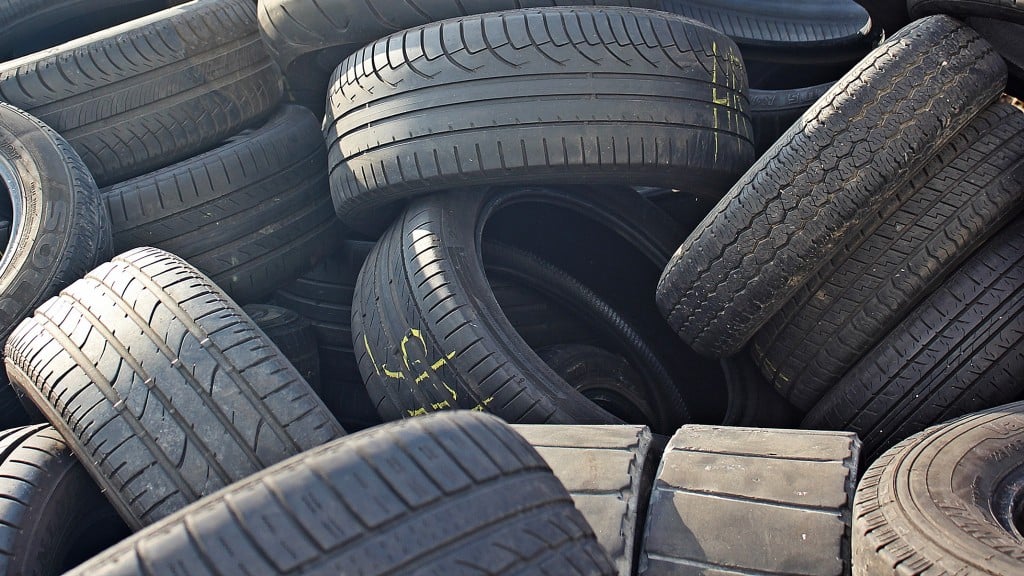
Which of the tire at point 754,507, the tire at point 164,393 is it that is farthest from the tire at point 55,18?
the tire at point 754,507

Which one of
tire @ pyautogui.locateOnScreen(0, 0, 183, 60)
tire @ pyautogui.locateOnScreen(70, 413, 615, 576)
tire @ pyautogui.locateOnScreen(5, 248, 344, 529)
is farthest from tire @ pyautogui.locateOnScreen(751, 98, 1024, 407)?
tire @ pyautogui.locateOnScreen(0, 0, 183, 60)

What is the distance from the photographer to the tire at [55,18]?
3629mm

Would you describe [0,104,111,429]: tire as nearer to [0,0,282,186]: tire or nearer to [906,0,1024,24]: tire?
[0,0,282,186]: tire

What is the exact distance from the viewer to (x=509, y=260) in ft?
10.2

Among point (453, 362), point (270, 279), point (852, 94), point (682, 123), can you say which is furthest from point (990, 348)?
point (270, 279)

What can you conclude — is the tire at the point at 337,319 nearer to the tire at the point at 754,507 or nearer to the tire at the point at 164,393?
the tire at the point at 164,393

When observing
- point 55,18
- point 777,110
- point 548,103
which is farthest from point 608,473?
point 55,18

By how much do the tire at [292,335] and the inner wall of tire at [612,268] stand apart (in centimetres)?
78

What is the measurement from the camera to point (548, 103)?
8.00ft

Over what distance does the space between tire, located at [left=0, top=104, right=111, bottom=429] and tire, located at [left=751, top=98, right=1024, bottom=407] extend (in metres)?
2.18

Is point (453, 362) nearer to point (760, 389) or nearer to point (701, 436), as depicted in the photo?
point (701, 436)

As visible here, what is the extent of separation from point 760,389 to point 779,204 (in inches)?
35.1

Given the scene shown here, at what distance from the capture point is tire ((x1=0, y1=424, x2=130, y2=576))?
1.81m

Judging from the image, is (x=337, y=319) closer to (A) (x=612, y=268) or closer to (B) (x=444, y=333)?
(B) (x=444, y=333)
